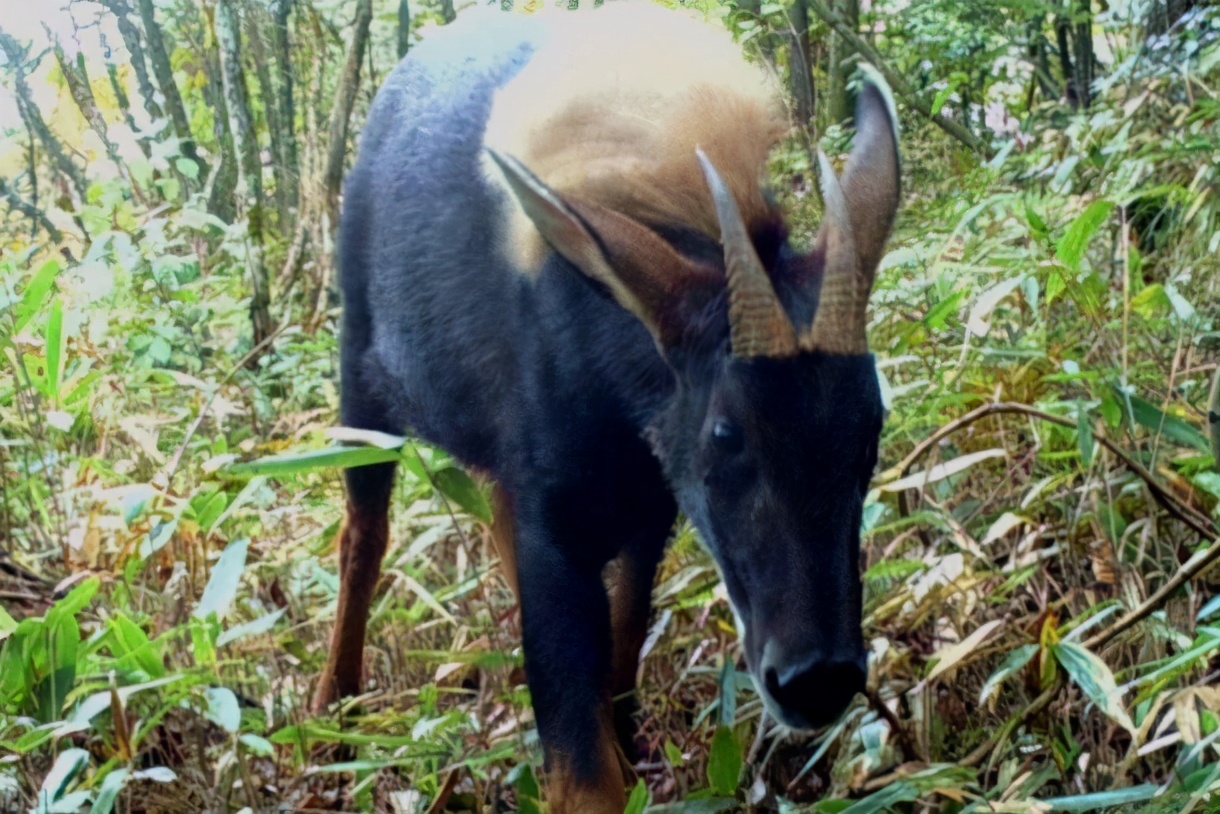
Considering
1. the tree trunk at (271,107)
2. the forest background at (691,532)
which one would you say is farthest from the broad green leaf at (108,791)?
the tree trunk at (271,107)

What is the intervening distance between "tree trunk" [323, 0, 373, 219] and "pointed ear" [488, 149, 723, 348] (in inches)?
143

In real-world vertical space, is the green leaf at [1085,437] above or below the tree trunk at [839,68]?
below

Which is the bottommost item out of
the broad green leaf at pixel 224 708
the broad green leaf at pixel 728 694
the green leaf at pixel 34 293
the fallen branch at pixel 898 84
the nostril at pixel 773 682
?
the broad green leaf at pixel 728 694

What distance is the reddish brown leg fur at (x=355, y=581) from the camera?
381 centimetres

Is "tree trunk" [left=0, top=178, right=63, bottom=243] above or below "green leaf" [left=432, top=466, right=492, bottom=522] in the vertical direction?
above


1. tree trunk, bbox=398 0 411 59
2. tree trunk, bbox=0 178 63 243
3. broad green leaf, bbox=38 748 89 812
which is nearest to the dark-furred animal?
broad green leaf, bbox=38 748 89 812

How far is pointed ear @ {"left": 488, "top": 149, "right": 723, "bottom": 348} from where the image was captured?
8.23ft

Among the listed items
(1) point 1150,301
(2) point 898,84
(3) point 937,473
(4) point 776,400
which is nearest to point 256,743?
(4) point 776,400

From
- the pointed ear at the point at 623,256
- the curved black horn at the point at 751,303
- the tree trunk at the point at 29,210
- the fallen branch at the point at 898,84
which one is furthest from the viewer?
the tree trunk at the point at 29,210

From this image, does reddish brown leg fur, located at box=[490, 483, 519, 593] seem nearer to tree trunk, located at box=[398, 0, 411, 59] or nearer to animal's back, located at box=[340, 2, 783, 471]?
animal's back, located at box=[340, 2, 783, 471]

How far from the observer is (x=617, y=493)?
A: 2.96m

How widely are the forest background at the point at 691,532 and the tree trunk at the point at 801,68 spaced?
1.2 inches

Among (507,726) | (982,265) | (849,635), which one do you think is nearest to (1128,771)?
(849,635)

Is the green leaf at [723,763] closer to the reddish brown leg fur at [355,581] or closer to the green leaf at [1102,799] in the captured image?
the green leaf at [1102,799]
